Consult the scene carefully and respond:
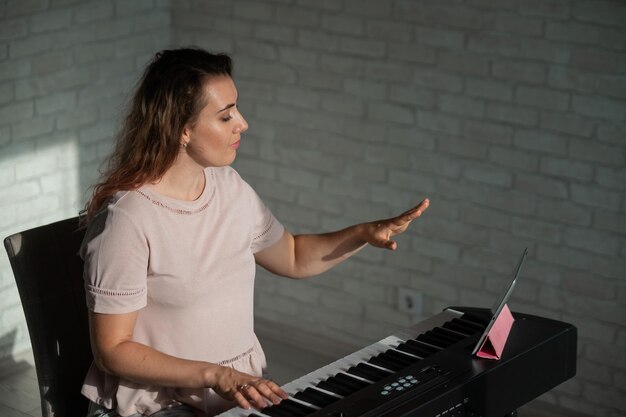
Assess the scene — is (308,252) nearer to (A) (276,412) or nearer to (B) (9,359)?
(A) (276,412)

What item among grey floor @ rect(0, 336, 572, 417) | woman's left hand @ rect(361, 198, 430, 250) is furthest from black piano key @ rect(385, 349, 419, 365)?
grey floor @ rect(0, 336, 572, 417)

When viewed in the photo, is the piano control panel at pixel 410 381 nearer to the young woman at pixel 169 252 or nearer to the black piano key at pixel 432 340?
the black piano key at pixel 432 340

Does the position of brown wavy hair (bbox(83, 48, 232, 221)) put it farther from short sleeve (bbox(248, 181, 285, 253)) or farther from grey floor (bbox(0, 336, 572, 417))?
grey floor (bbox(0, 336, 572, 417))

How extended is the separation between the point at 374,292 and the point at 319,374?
72.4 inches

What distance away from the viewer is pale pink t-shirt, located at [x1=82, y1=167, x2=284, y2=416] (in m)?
2.38

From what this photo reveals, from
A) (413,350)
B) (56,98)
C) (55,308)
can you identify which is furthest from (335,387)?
(56,98)

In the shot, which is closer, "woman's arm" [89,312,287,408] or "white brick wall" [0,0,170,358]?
"woman's arm" [89,312,287,408]

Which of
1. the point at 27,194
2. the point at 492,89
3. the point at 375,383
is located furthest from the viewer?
the point at 27,194

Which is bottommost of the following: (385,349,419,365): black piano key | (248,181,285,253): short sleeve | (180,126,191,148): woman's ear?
(385,349,419,365): black piano key

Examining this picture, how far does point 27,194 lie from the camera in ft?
13.5

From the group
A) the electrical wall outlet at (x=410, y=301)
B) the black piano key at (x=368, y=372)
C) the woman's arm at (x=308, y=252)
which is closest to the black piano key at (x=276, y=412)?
the black piano key at (x=368, y=372)

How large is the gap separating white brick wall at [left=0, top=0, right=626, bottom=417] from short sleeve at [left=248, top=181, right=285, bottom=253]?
1248 mm

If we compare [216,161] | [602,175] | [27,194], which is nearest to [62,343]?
[216,161]

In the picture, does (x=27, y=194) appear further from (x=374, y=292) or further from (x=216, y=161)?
(x=216, y=161)
